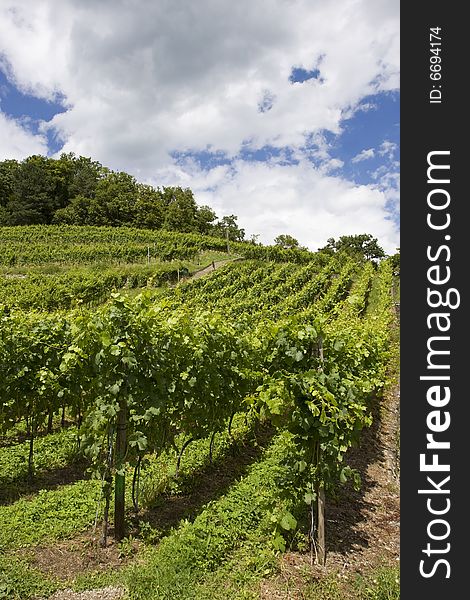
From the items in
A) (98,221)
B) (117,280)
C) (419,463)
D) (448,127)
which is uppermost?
(98,221)

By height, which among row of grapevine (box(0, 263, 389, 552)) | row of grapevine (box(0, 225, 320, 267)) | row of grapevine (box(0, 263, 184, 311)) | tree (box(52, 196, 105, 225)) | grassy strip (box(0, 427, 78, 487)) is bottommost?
grassy strip (box(0, 427, 78, 487))

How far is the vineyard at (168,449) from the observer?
4.68 m

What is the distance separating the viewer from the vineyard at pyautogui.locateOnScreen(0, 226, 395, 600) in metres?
4.68

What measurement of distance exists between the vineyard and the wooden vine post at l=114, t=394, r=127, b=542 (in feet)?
0.06

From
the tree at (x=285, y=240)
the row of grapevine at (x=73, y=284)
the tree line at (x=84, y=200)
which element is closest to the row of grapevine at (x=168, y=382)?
the row of grapevine at (x=73, y=284)

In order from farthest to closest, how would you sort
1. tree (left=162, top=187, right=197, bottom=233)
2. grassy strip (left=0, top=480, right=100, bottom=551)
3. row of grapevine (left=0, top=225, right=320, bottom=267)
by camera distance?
tree (left=162, top=187, right=197, bottom=233) < row of grapevine (left=0, top=225, right=320, bottom=267) < grassy strip (left=0, top=480, right=100, bottom=551)

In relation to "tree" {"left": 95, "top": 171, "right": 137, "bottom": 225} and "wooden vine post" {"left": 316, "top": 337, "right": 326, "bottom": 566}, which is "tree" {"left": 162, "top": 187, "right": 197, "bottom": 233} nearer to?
"tree" {"left": 95, "top": 171, "right": 137, "bottom": 225}

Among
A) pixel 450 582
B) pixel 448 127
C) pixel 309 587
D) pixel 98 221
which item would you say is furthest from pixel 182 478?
pixel 98 221

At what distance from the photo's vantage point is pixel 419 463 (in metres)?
3.44

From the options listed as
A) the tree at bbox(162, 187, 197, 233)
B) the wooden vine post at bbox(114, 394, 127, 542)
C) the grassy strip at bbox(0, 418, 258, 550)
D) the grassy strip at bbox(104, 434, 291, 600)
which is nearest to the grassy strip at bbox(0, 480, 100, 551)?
the grassy strip at bbox(0, 418, 258, 550)

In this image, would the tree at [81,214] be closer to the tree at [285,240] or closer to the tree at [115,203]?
the tree at [115,203]

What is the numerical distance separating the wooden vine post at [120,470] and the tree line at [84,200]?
181 ft

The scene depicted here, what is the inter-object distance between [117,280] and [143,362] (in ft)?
90.0

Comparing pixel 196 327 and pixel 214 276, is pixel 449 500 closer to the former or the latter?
pixel 196 327
